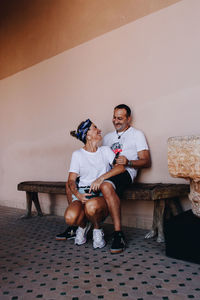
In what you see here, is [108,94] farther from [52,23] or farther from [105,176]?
[52,23]

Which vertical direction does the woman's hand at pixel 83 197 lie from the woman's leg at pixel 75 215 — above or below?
above

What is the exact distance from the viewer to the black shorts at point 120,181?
3.05 meters

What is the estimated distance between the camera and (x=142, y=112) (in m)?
3.55

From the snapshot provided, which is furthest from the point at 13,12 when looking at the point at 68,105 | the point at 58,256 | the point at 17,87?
the point at 58,256

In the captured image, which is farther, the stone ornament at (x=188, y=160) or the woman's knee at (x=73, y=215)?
the woman's knee at (x=73, y=215)

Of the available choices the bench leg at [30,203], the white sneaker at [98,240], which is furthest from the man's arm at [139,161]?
the bench leg at [30,203]

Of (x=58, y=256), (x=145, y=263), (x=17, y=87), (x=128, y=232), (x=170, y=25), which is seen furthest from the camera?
(x=17, y=87)

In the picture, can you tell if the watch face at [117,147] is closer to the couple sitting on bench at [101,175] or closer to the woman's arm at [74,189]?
the couple sitting on bench at [101,175]

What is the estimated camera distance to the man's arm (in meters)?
3.14

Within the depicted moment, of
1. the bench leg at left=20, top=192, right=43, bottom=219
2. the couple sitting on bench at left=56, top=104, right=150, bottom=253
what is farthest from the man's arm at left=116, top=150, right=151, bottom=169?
the bench leg at left=20, top=192, right=43, bottom=219

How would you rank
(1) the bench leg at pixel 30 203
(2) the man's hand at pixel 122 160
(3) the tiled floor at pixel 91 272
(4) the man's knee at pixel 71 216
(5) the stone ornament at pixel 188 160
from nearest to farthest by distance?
(3) the tiled floor at pixel 91 272 → (5) the stone ornament at pixel 188 160 → (4) the man's knee at pixel 71 216 → (2) the man's hand at pixel 122 160 → (1) the bench leg at pixel 30 203

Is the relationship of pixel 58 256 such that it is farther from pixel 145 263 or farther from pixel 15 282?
pixel 145 263

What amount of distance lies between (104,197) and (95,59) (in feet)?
6.58

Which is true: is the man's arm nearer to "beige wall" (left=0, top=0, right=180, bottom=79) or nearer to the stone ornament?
the stone ornament
